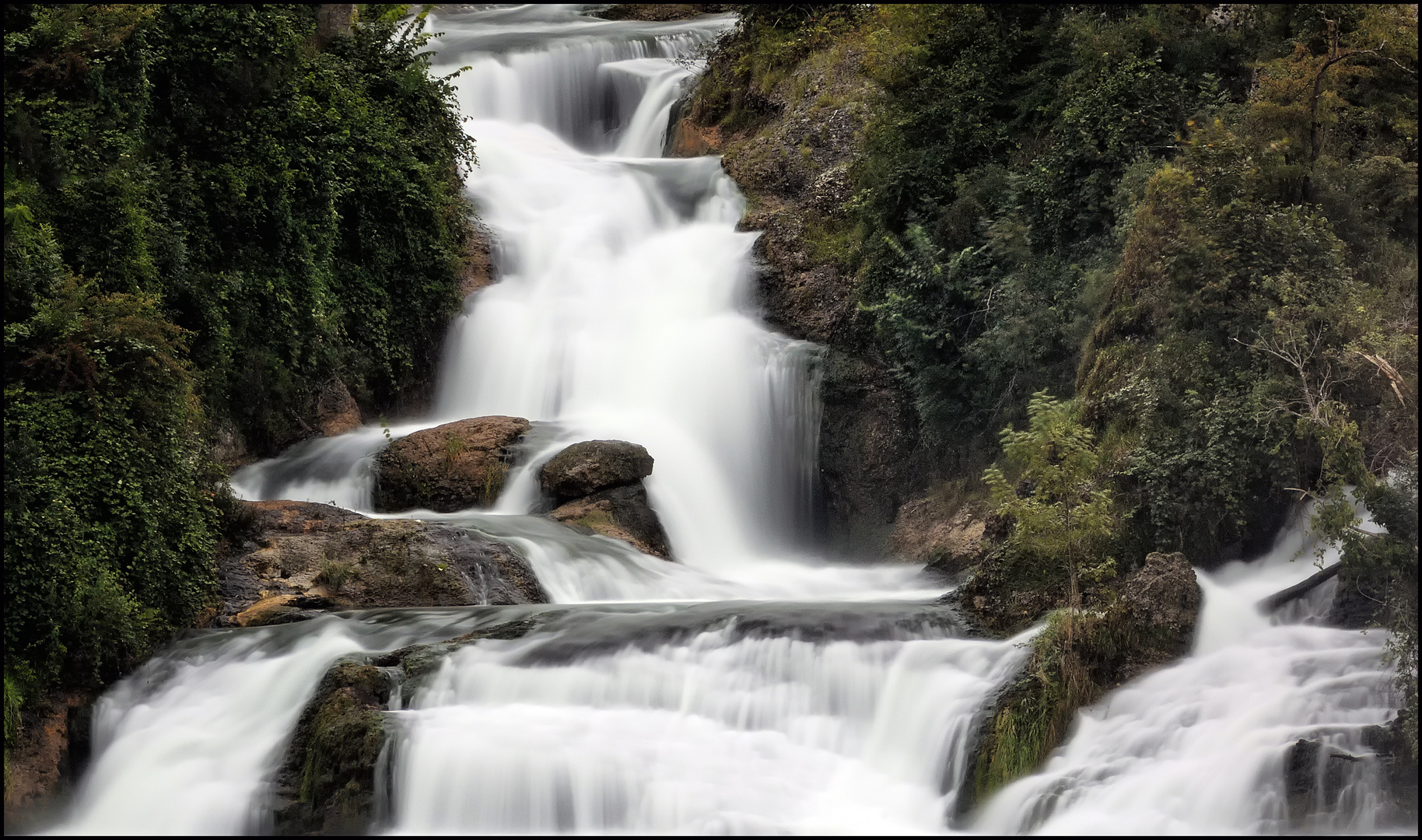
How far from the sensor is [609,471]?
17.6 m

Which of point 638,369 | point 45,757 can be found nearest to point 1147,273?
point 638,369

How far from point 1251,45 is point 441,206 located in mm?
13813

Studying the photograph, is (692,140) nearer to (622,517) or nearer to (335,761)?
(622,517)

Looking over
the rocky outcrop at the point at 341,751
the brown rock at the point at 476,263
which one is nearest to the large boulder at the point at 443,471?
the brown rock at the point at 476,263

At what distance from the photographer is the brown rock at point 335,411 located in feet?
66.4

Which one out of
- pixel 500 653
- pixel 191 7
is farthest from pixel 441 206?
pixel 500 653

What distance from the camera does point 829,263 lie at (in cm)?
2220

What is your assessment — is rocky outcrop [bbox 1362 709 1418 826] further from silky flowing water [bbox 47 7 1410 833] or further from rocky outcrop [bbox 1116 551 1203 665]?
rocky outcrop [bbox 1116 551 1203 665]

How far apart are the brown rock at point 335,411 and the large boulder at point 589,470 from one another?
4637 mm

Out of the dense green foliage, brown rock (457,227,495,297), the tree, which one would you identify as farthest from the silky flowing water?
brown rock (457,227,495,297)

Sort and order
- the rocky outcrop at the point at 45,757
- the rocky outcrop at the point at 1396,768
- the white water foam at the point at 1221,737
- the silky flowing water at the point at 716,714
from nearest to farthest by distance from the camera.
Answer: the rocky outcrop at the point at 1396,768, the white water foam at the point at 1221,737, the silky flowing water at the point at 716,714, the rocky outcrop at the point at 45,757

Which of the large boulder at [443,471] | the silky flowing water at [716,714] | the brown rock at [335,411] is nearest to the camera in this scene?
the silky flowing water at [716,714]

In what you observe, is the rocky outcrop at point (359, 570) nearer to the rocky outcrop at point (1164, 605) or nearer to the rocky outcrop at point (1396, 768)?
the rocky outcrop at point (1164, 605)

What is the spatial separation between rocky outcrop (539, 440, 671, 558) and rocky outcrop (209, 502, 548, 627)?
6.99 ft
